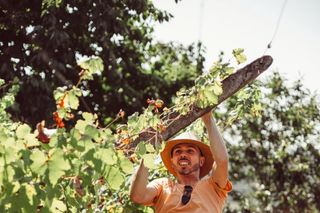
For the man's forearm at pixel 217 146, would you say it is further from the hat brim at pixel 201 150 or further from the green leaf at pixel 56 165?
the green leaf at pixel 56 165

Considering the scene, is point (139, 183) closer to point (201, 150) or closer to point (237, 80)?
point (201, 150)

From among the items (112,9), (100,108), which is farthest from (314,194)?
(112,9)

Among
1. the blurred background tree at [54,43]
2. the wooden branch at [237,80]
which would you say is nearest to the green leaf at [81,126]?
the wooden branch at [237,80]

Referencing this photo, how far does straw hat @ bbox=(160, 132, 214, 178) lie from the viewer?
11.9 ft

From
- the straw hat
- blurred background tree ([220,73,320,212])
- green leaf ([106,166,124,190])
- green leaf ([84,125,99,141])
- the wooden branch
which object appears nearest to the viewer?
green leaf ([84,125,99,141])

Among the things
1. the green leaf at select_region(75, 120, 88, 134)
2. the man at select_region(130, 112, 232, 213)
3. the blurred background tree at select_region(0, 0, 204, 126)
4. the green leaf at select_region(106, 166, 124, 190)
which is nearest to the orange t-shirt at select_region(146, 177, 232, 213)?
the man at select_region(130, 112, 232, 213)

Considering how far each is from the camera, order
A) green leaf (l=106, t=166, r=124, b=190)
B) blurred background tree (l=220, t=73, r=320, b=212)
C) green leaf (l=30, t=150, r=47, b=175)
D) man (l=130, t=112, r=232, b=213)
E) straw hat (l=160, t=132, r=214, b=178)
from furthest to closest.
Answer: blurred background tree (l=220, t=73, r=320, b=212)
straw hat (l=160, t=132, r=214, b=178)
man (l=130, t=112, r=232, b=213)
green leaf (l=106, t=166, r=124, b=190)
green leaf (l=30, t=150, r=47, b=175)

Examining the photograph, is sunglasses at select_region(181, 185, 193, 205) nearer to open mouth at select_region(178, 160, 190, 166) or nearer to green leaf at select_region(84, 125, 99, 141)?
open mouth at select_region(178, 160, 190, 166)

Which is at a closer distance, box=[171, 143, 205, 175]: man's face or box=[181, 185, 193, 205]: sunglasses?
box=[181, 185, 193, 205]: sunglasses

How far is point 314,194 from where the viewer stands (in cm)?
1652

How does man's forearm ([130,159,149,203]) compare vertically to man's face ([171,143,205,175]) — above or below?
below

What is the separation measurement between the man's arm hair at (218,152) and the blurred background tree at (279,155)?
1318cm

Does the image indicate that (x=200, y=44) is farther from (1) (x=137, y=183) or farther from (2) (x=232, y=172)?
(1) (x=137, y=183)

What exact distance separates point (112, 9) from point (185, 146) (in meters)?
7.40
